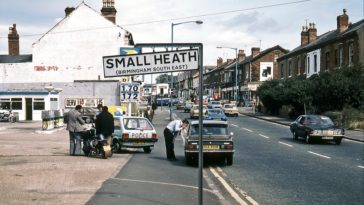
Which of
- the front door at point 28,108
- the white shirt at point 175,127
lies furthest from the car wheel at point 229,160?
the front door at point 28,108

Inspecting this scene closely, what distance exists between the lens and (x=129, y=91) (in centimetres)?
2155

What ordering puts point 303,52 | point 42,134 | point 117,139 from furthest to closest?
point 303,52, point 42,134, point 117,139

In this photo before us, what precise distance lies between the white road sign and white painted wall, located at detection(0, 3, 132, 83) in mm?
45978

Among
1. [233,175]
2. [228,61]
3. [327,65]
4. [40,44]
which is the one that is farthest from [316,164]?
[228,61]

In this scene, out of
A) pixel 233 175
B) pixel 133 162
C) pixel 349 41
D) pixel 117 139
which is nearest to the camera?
pixel 233 175

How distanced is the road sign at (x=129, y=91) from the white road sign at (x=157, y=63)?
15.2 meters

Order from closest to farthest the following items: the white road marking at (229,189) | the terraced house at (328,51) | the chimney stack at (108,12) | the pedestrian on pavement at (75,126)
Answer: the white road marking at (229,189), the pedestrian on pavement at (75,126), the terraced house at (328,51), the chimney stack at (108,12)

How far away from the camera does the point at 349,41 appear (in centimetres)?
4400

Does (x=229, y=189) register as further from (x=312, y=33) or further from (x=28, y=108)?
(x=312, y=33)

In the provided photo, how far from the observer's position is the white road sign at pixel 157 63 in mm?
6273

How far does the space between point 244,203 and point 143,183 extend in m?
2.74

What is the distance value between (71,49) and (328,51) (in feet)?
89.5

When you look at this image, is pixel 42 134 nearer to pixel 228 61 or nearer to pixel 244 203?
pixel 244 203

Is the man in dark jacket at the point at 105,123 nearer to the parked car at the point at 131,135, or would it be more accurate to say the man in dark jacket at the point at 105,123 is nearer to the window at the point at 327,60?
the parked car at the point at 131,135
